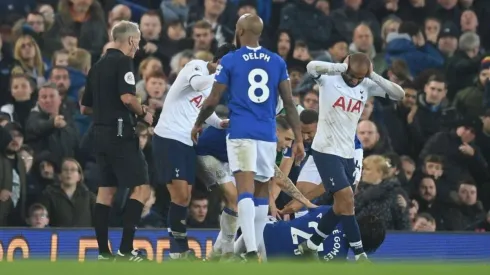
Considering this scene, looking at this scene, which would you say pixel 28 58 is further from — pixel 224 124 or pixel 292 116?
pixel 292 116

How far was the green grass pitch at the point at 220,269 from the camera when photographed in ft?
31.7

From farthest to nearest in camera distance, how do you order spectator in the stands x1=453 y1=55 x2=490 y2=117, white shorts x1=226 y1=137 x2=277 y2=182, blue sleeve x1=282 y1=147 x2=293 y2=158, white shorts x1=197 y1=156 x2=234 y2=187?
1. spectator in the stands x1=453 y1=55 x2=490 y2=117
2. blue sleeve x1=282 y1=147 x2=293 y2=158
3. white shorts x1=197 y1=156 x2=234 y2=187
4. white shorts x1=226 y1=137 x2=277 y2=182

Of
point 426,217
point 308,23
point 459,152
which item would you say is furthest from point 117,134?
point 308,23

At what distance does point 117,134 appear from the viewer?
46.3 ft

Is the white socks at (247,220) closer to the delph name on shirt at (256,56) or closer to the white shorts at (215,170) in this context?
the delph name on shirt at (256,56)

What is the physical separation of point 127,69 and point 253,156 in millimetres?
1559

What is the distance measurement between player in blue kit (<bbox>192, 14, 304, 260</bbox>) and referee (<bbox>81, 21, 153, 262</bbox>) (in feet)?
3.07

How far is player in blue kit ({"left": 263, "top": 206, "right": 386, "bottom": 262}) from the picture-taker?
574 inches

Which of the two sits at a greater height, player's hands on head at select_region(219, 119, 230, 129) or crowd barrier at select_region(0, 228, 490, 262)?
player's hands on head at select_region(219, 119, 230, 129)

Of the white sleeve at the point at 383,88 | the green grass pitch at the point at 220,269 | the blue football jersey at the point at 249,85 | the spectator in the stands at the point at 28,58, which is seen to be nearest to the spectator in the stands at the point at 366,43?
the spectator in the stands at the point at 28,58

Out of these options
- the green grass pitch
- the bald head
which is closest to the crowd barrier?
the bald head

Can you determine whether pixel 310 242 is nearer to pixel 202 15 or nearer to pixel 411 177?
pixel 411 177

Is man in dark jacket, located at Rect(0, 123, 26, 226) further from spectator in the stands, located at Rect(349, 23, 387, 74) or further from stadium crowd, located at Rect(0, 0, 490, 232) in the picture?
spectator in the stands, located at Rect(349, 23, 387, 74)

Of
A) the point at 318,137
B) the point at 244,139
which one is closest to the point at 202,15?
the point at 318,137
